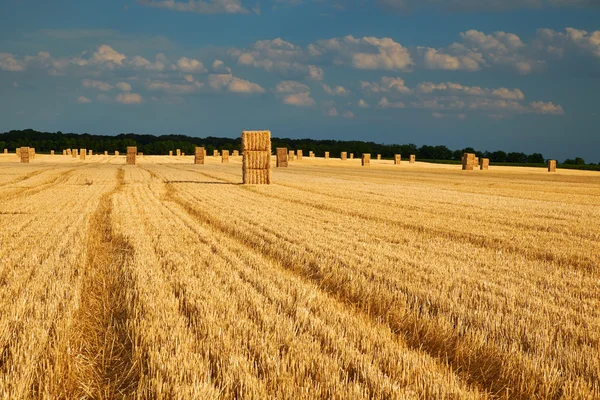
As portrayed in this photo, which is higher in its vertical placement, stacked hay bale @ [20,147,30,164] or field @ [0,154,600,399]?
stacked hay bale @ [20,147,30,164]

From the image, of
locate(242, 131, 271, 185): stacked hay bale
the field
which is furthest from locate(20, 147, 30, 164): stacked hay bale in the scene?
the field

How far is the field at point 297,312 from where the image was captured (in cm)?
368

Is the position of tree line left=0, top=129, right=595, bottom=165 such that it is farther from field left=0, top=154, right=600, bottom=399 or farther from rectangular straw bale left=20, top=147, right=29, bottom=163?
field left=0, top=154, right=600, bottom=399

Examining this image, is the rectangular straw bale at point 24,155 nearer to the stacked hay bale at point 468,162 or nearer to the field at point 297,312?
the stacked hay bale at point 468,162

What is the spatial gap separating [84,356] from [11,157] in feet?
242

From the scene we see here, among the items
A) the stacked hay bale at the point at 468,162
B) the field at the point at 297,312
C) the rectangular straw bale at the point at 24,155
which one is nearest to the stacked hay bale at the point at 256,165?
the field at the point at 297,312

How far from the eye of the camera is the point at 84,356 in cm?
417

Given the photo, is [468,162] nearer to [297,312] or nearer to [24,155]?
[24,155]

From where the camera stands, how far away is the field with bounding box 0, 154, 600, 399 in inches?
145

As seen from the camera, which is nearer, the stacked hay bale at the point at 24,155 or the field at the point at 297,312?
the field at the point at 297,312

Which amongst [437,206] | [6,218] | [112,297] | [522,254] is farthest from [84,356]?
[437,206]

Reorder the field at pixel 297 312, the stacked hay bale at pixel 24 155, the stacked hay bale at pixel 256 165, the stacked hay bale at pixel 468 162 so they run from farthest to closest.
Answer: the stacked hay bale at pixel 24 155, the stacked hay bale at pixel 468 162, the stacked hay bale at pixel 256 165, the field at pixel 297 312

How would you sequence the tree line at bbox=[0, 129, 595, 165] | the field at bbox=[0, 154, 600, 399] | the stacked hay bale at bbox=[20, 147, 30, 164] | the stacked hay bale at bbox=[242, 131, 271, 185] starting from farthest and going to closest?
the tree line at bbox=[0, 129, 595, 165] < the stacked hay bale at bbox=[20, 147, 30, 164] < the stacked hay bale at bbox=[242, 131, 271, 185] < the field at bbox=[0, 154, 600, 399]

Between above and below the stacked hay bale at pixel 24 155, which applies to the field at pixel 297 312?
below
